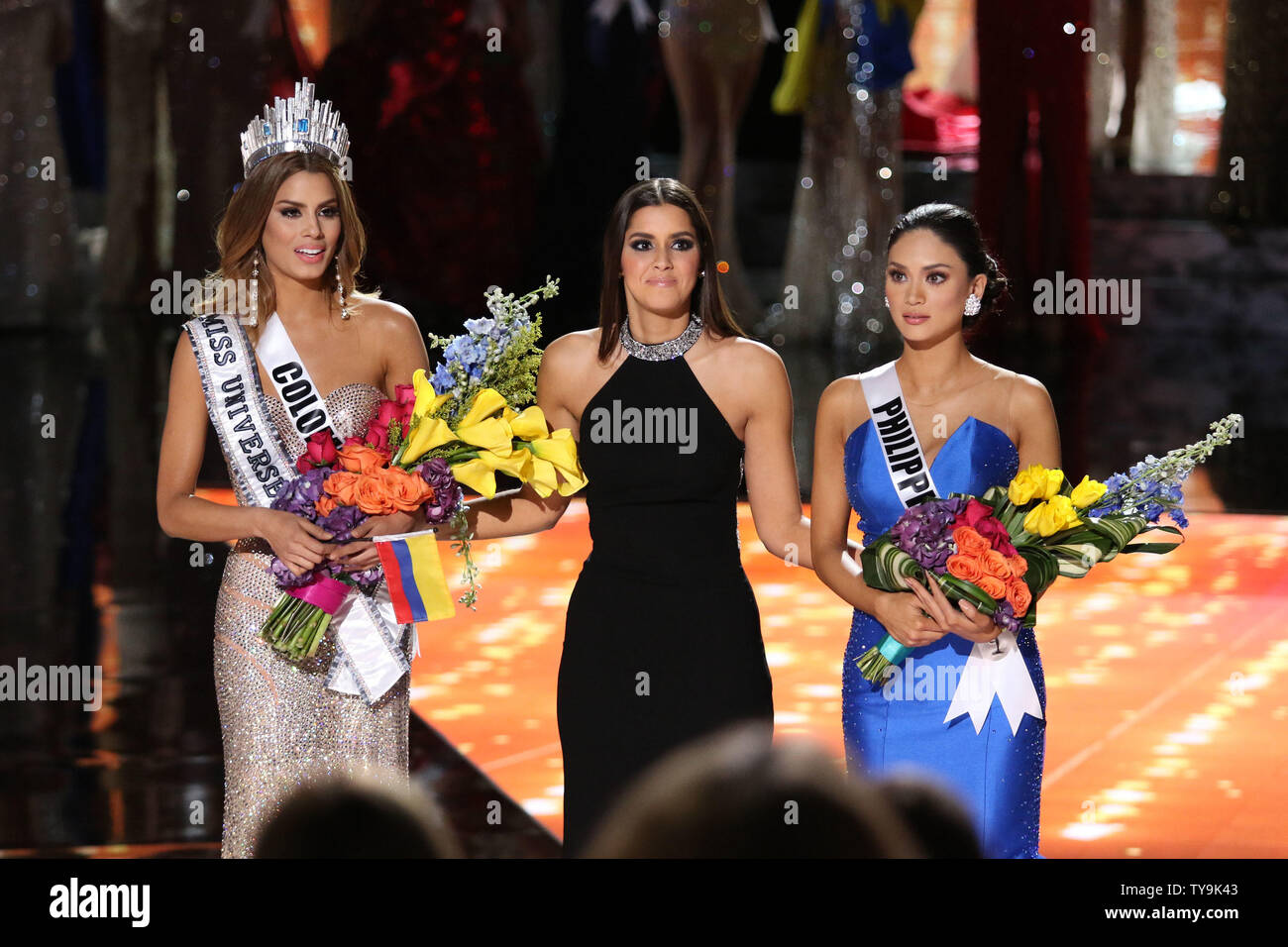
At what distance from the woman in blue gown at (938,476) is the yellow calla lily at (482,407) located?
1.63 ft

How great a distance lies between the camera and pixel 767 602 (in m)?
4.84

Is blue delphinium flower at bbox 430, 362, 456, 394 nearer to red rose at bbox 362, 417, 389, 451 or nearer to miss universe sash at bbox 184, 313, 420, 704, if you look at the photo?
red rose at bbox 362, 417, 389, 451

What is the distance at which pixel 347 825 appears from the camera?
8.20ft

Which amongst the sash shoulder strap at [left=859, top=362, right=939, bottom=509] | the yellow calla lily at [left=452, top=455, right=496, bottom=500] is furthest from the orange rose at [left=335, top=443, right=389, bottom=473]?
the sash shoulder strap at [left=859, top=362, right=939, bottom=509]

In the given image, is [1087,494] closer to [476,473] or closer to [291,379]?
[476,473]

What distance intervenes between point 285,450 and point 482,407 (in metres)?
0.37

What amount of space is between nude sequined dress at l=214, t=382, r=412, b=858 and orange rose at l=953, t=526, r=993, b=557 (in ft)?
2.70

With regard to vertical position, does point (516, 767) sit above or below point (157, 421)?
below

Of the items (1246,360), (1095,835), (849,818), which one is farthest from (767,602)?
(1246,360)

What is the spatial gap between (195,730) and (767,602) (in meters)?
1.71

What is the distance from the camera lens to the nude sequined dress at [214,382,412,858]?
248cm

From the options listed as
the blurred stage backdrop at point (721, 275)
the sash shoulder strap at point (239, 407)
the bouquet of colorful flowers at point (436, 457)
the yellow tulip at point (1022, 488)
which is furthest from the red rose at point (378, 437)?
the blurred stage backdrop at point (721, 275)
